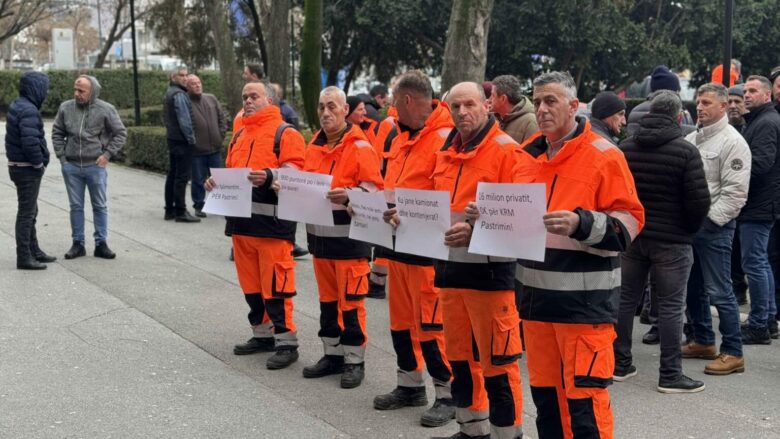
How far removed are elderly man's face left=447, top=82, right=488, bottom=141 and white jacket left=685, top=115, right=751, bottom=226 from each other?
9.39 feet

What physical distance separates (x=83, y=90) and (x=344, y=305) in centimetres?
579

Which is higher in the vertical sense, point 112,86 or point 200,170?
point 112,86

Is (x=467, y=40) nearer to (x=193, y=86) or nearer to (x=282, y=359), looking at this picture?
(x=193, y=86)

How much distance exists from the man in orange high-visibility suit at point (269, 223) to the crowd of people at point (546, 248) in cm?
1

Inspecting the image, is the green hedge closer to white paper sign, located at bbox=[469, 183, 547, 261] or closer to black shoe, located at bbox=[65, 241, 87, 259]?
black shoe, located at bbox=[65, 241, 87, 259]

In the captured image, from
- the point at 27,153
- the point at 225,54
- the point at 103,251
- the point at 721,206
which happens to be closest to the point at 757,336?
the point at 721,206

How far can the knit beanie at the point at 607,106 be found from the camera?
22.8ft

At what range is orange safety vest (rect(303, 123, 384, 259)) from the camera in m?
6.22

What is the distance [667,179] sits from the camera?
6352 mm

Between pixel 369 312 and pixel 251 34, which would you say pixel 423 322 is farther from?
pixel 251 34

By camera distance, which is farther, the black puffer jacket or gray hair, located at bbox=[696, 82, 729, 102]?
gray hair, located at bbox=[696, 82, 729, 102]

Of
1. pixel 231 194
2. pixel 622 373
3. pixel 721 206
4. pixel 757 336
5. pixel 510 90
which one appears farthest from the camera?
pixel 757 336

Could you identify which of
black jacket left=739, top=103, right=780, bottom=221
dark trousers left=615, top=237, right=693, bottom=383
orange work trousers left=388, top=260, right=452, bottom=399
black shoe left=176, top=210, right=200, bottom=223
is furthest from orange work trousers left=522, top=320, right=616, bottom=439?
black shoe left=176, top=210, right=200, bottom=223

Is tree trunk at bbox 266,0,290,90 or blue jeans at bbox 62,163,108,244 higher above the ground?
tree trunk at bbox 266,0,290,90
